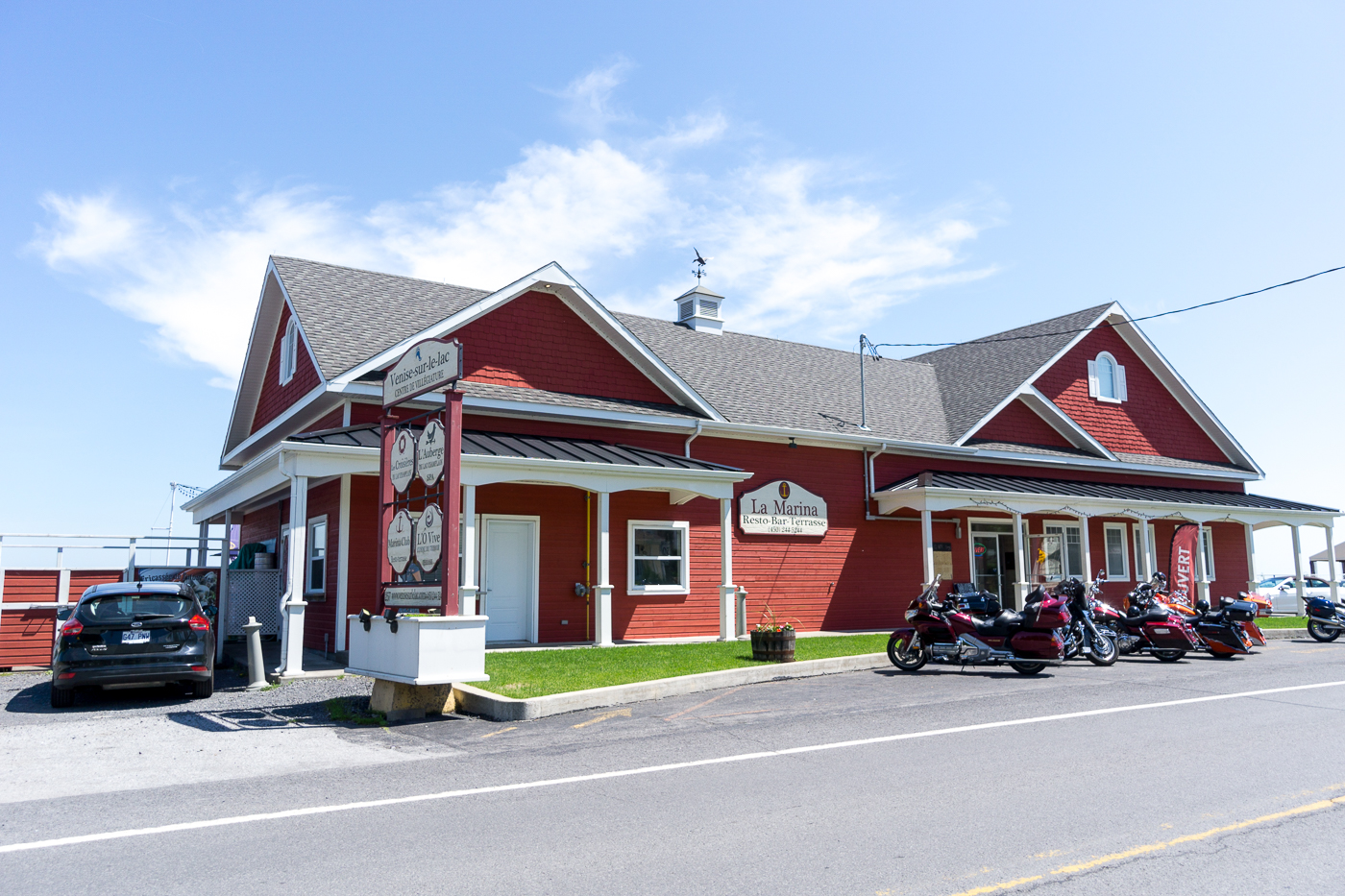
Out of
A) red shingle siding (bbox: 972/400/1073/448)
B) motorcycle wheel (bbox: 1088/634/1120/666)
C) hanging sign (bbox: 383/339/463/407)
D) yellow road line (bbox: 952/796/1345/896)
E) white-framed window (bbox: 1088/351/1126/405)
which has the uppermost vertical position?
white-framed window (bbox: 1088/351/1126/405)

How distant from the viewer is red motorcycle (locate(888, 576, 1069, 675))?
535 inches

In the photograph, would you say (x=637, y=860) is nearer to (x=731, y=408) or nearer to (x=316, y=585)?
(x=316, y=585)

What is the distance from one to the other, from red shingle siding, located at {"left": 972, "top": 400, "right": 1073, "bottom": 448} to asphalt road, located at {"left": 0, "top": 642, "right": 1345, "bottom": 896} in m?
14.2

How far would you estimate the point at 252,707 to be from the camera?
11102 millimetres

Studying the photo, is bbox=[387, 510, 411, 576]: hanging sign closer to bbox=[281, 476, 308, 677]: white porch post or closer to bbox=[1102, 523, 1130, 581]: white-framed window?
bbox=[281, 476, 308, 677]: white porch post

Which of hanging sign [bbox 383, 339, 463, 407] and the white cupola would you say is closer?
hanging sign [bbox 383, 339, 463, 407]

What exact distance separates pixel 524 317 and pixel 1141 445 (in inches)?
740

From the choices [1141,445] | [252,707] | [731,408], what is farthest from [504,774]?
[1141,445]

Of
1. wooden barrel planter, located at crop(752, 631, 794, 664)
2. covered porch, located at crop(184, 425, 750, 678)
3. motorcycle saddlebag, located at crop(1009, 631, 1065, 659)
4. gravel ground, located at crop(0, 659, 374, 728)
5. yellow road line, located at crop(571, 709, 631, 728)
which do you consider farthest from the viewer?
covered porch, located at crop(184, 425, 750, 678)

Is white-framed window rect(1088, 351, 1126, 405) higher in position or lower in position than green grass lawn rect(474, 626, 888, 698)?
higher

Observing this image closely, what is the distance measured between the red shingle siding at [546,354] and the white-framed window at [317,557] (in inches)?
150

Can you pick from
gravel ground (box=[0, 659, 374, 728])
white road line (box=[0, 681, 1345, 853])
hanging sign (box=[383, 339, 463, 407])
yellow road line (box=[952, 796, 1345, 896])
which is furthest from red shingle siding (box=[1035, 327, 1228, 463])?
yellow road line (box=[952, 796, 1345, 896])

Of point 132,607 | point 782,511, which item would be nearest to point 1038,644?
point 782,511

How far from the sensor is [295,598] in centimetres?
1339
